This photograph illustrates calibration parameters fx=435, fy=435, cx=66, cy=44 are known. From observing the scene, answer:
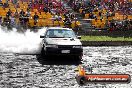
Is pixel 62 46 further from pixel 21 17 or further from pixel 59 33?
pixel 21 17

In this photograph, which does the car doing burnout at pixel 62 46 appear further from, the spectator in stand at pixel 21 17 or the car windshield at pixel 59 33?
the spectator in stand at pixel 21 17

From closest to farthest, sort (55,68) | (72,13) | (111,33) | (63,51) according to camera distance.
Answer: (55,68)
(63,51)
(111,33)
(72,13)

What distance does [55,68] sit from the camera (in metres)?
18.6

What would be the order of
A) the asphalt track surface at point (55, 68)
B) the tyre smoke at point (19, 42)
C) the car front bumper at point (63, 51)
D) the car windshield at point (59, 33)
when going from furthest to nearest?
1. the tyre smoke at point (19, 42)
2. the car windshield at point (59, 33)
3. the car front bumper at point (63, 51)
4. the asphalt track surface at point (55, 68)

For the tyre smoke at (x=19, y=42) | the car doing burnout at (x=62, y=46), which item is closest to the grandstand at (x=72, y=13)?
the tyre smoke at (x=19, y=42)

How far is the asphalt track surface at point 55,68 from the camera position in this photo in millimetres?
14797

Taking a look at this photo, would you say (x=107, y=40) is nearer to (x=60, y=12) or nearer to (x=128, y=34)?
(x=128, y=34)

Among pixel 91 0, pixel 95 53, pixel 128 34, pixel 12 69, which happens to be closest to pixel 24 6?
pixel 91 0

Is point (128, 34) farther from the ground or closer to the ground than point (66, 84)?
closer to the ground

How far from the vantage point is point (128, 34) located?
3316 centimetres

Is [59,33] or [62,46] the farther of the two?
[59,33]

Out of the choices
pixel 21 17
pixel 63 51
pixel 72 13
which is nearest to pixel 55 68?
pixel 63 51

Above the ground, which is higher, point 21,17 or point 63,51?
point 63,51

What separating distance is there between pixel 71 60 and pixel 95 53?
11.1 ft
